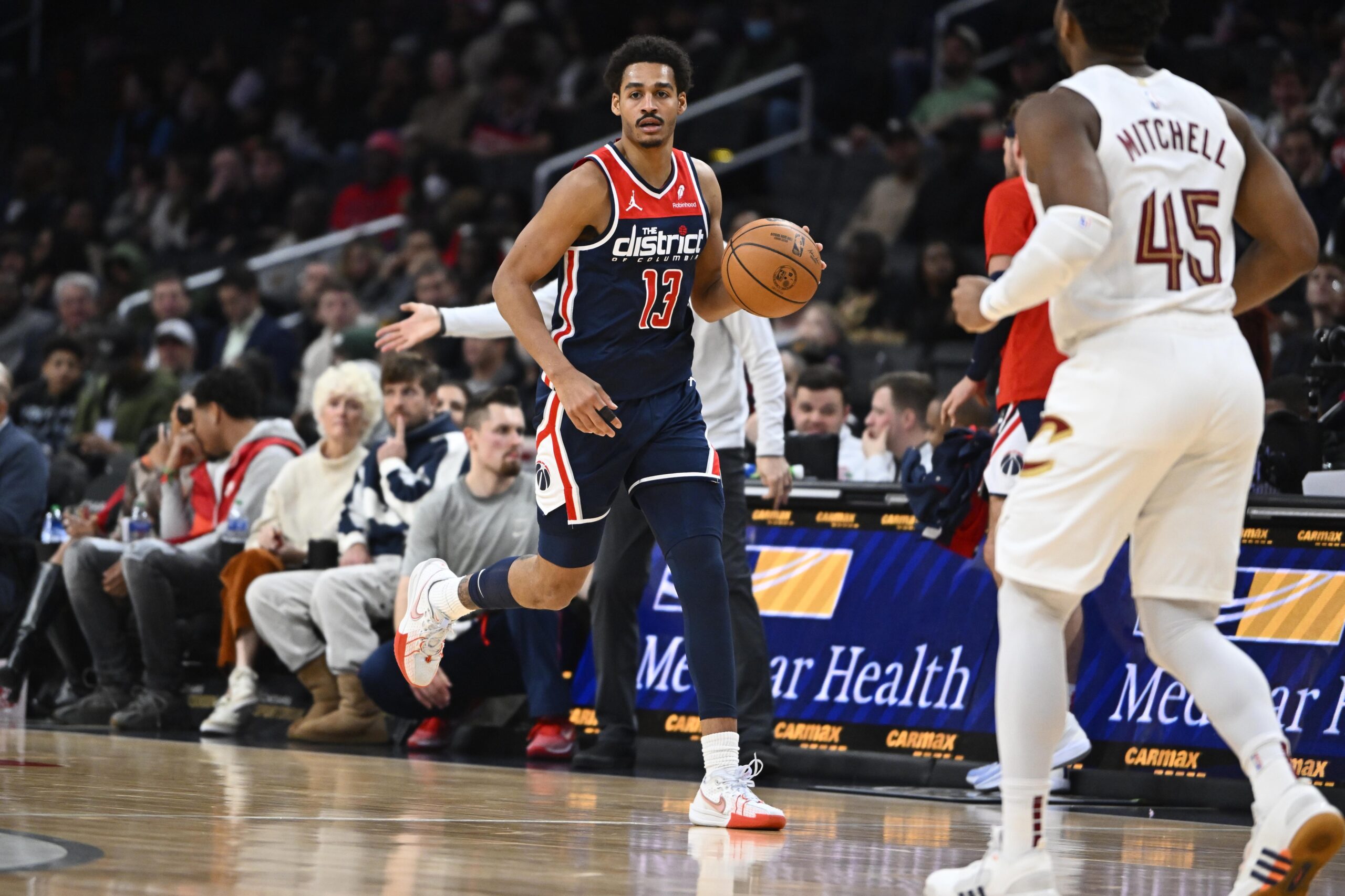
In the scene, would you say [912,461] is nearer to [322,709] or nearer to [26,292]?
[322,709]

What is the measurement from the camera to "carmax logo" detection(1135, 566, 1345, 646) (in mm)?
6613

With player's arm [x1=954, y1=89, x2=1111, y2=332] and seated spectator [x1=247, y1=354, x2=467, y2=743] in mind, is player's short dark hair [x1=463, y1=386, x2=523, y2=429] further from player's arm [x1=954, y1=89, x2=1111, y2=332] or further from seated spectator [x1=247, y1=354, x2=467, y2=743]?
player's arm [x1=954, y1=89, x2=1111, y2=332]

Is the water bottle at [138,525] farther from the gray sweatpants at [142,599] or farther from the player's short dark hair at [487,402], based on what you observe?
the player's short dark hair at [487,402]

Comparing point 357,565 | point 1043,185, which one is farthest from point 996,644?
point 1043,185

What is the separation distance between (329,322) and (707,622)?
836 centimetres

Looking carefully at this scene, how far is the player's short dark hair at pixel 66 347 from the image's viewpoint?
41.7 feet

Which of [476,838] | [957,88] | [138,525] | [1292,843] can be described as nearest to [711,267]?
[476,838]

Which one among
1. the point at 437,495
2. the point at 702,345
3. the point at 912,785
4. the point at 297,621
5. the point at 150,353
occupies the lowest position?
the point at 912,785

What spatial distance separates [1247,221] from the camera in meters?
4.16

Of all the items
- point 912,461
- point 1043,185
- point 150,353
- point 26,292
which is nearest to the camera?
point 1043,185

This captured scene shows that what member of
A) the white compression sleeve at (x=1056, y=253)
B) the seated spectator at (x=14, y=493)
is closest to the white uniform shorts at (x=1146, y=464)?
the white compression sleeve at (x=1056, y=253)

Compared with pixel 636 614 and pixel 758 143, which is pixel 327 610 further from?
pixel 758 143

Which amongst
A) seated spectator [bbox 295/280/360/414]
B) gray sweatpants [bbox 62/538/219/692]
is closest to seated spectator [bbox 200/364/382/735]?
gray sweatpants [bbox 62/538/219/692]

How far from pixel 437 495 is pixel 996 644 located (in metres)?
2.69
